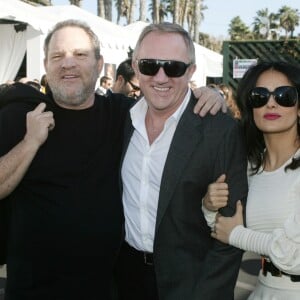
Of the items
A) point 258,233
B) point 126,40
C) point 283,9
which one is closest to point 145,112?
point 258,233

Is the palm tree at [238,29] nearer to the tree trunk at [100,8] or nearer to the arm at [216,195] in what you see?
the tree trunk at [100,8]

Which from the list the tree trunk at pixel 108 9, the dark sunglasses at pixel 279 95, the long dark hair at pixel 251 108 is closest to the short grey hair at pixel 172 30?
the long dark hair at pixel 251 108

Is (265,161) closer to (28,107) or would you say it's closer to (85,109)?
(85,109)

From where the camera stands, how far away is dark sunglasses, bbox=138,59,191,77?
8.31 feet

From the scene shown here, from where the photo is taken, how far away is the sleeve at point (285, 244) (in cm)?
217

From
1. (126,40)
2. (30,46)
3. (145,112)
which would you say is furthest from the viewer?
(126,40)

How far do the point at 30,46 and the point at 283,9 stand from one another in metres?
62.1

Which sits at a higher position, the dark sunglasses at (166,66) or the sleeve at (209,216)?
the dark sunglasses at (166,66)

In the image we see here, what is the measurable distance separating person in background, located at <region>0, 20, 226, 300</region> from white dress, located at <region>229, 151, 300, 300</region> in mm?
487

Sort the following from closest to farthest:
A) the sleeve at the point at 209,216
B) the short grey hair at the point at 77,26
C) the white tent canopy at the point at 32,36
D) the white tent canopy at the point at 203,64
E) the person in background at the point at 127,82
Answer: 1. the sleeve at the point at 209,216
2. the short grey hair at the point at 77,26
3. the person in background at the point at 127,82
4. the white tent canopy at the point at 32,36
5. the white tent canopy at the point at 203,64

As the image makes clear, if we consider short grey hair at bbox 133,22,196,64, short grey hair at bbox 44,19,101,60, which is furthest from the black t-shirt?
short grey hair at bbox 133,22,196,64

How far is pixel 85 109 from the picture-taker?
2812mm

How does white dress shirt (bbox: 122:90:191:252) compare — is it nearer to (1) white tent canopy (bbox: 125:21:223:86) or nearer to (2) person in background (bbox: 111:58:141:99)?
(2) person in background (bbox: 111:58:141:99)

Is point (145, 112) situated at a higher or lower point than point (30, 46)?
lower
